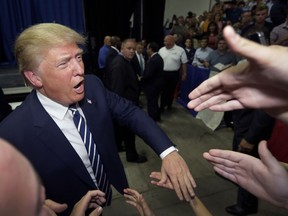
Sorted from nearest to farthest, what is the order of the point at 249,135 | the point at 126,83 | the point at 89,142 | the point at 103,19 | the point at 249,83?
1. the point at 249,83
2. the point at 89,142
3. the point at 249,135
4. the point at 126,83
5. the point at 103,19

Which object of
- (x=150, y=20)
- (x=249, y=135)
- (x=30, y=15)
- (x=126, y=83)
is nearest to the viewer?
(x=249, y=135)

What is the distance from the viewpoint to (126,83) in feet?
10.9

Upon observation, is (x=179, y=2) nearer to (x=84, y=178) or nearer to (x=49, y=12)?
(x=49, y=12)

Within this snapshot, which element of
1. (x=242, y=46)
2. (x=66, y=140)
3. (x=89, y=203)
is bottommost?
(x=89, y=203)

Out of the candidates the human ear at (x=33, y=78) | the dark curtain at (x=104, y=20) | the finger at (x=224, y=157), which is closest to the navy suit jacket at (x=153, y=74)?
the dark curtain at (x=104, y=20)

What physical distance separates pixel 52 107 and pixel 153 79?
3283 mm

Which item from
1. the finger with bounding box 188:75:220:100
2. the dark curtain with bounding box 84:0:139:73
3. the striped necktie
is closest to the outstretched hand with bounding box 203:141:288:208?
the finger with bounding box 188:75:220:100

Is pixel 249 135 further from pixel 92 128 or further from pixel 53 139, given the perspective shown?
pixel 53 139

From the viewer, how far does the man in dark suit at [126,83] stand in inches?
127

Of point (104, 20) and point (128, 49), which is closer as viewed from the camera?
point (128, 49)

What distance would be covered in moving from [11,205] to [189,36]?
23.2 feet

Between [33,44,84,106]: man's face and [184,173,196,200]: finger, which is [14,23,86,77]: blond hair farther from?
[184,173,196,200]: finger

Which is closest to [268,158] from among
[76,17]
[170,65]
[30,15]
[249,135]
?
[249,135]

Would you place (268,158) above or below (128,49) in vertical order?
above
